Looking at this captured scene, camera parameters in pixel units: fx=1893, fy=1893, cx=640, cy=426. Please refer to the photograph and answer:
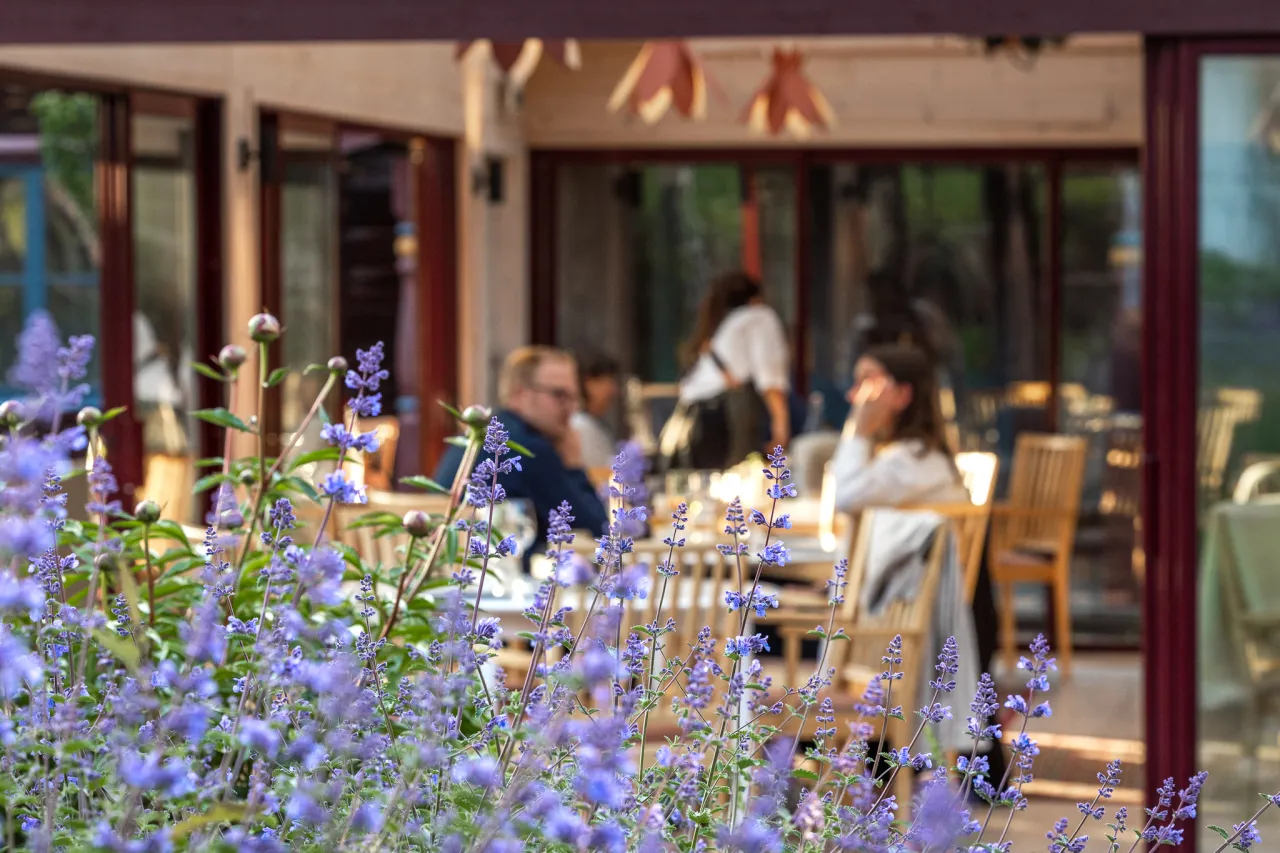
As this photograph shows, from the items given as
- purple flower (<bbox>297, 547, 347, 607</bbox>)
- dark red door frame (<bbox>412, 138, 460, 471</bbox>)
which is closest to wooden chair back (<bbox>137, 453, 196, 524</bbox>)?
dark red door frame (<bbox>412, 138, 460, 471</bbox>)

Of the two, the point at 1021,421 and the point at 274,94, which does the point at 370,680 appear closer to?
the point at 274,94

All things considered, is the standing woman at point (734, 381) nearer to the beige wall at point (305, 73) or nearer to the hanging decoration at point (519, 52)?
the beige wall at point (305, 73)

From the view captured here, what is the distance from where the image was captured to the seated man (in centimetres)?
538

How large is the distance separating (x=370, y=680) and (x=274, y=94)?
5896 millimetres

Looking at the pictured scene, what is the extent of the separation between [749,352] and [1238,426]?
16.7ft

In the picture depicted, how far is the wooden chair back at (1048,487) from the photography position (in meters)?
8.66

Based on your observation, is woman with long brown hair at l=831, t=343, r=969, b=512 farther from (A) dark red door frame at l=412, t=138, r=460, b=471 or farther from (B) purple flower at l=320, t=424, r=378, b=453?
(B) purple flower at l=320, t=424, r=378, b=453

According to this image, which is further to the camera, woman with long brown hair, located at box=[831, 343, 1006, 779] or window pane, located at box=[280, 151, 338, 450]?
window pane, located at box=[280, 151, 338, 450]

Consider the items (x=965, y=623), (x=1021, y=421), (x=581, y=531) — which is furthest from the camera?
(x=1021, y=421)

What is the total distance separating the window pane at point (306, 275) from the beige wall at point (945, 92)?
8.17ft

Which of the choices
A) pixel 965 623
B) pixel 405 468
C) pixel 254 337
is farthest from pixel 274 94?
pixel 254 337

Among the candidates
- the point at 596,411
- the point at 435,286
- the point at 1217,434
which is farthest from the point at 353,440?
the point at 435,286

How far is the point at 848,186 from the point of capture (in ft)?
32.8

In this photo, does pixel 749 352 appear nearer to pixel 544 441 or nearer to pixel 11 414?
pixel 544 441
